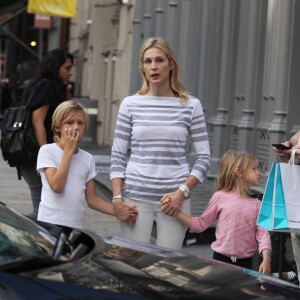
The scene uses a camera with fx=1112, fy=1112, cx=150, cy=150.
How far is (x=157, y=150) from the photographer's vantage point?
22.0ft

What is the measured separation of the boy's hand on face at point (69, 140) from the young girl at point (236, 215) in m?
0.92

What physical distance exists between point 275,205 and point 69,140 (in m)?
1.37

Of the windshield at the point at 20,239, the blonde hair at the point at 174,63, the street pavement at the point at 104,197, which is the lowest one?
the street pavement at the point at 104,197

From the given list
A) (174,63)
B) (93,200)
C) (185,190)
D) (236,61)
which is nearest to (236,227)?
(185,190)

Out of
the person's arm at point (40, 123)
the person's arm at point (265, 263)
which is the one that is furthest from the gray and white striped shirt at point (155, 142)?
the person's arm at point (40, 123)

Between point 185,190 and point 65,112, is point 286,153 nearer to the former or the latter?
point 185,190

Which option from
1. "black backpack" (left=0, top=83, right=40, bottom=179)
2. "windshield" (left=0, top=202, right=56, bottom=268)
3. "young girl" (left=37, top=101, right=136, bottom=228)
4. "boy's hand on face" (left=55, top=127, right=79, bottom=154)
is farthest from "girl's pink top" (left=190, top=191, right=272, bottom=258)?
"black backpack" (left=0, top=83, right=40, bottom=179)

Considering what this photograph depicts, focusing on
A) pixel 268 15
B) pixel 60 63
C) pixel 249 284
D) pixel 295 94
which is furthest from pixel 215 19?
pixel 249 284

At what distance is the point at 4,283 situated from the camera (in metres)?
4.31

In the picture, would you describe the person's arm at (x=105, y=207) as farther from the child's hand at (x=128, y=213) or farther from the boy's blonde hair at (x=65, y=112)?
the boy's blonde hair at (x=65, y=112)

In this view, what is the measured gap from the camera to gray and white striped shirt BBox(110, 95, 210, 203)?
6.72 metres

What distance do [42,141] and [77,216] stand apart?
1.61 meters

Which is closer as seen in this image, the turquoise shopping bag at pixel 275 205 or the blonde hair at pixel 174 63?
the turquoise shopping bag at pixel 275 205

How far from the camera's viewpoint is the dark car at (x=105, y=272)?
4.29 metres
